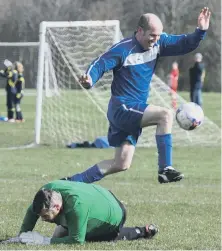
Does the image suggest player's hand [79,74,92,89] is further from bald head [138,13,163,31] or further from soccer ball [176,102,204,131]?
soccer ball [176,102,204,131]

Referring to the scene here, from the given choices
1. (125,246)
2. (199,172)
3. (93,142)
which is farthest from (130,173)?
(125,246)

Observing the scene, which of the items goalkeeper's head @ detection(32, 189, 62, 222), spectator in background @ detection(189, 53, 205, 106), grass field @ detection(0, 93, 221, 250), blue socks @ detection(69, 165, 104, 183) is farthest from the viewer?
spectator in background @ detection(189, 53, 205, 106)

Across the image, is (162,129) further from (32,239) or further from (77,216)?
(32,239)

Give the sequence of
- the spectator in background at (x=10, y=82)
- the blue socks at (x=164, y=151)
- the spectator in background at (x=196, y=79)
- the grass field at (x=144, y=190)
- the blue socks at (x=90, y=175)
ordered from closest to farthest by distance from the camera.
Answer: the grass field at (x=144, y=190) → the blue socks at (x=164, y=151) → the blue socks at (x=90, y=175) → the spectator in background at (x=10, y=82) → the spectator in background at (x=196, y=79)

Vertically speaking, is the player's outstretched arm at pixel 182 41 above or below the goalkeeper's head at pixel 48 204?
above

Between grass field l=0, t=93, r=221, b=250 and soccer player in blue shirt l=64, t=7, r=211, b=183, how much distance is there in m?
0.70

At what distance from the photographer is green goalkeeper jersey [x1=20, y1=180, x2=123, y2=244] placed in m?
7.94

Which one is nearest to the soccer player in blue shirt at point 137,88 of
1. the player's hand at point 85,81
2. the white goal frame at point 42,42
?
the player's hand at point 85,81

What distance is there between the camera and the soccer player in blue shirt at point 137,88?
9352 mm

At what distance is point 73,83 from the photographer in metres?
22.2

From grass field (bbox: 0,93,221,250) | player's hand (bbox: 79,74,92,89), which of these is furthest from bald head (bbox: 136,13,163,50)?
grass field (bbox: 0,93,221,250)

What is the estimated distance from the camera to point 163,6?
46.5 m

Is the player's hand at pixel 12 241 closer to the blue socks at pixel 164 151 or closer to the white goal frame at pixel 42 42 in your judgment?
the blue socks at pixel 164 151

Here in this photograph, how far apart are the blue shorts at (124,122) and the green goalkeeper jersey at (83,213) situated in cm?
118
